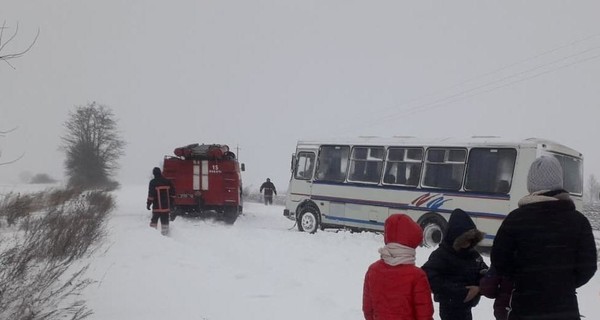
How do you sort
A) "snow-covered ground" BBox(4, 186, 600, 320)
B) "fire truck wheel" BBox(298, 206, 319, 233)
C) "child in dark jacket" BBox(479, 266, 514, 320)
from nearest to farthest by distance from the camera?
1. "child in dark jacket" BBox(479, 266, 514, 320)
2. "snow-covered ground" BBox(4, 186, 600, 320)
3. "fire truck wheel" BBox(298, 206, 319, 233)

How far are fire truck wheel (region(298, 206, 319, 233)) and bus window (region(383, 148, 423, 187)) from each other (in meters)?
2.81

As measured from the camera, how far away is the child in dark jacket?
10.2 feet

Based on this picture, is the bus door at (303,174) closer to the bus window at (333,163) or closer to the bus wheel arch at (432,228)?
the bus window at (333,163)

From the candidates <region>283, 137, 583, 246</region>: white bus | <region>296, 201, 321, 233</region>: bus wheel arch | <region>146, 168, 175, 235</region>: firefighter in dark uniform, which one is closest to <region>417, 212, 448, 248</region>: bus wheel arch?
<region>283, 137, 583, 246</region>: white bus

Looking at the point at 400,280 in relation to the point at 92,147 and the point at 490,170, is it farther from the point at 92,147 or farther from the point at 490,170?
the point at 92,147

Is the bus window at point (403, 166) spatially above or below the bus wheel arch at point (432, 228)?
above

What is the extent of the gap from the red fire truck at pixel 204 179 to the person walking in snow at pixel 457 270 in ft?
47.5

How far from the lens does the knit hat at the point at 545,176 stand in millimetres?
3004

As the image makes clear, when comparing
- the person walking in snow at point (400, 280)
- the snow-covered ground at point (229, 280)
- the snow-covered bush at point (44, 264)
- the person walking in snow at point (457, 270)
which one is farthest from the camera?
the snow-covered ground at point (229, 280)

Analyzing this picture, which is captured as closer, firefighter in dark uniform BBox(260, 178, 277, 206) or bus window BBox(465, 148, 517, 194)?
bus window BBox(465, 148, 517, 194)

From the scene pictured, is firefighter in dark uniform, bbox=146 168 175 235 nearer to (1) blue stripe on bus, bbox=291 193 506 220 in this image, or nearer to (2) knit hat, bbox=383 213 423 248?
(1) blue stripe on bus, bbox=291 193 506 220

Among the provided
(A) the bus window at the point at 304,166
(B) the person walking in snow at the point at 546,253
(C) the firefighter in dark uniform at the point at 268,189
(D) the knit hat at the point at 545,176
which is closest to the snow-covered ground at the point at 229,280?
(B) the person walking in snow at the point at 546,253

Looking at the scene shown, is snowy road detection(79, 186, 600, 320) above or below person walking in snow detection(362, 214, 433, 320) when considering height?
below

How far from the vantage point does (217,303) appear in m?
5.77
